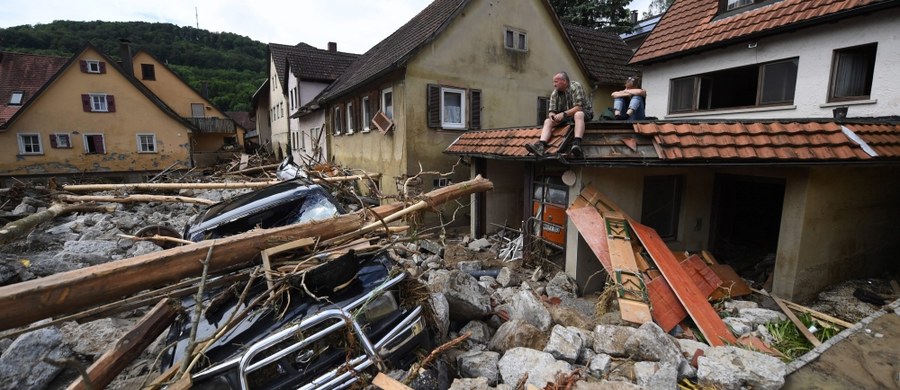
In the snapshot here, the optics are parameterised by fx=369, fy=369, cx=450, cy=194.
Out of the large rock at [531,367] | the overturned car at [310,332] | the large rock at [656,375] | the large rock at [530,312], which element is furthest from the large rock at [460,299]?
the large rock at [656,375]

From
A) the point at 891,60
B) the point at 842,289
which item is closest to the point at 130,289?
the point at 842,289

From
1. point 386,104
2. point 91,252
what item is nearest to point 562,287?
point 386,104

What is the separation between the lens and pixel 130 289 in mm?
2625

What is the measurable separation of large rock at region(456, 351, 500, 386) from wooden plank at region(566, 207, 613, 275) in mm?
2885

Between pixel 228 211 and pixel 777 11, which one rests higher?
pixel 777 11

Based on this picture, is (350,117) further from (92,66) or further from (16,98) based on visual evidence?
(16,98)

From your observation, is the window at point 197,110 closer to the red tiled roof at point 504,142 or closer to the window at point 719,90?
the red tiled roof at point 504,142

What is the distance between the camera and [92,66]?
71.7 feet

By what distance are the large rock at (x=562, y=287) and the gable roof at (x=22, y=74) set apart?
1247 inches

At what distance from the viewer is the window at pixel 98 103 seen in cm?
2202

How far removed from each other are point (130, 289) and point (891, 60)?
11.4 meters

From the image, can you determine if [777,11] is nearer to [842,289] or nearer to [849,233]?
[849,233]

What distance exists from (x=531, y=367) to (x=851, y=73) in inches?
367

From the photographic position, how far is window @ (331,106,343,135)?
1524cm
